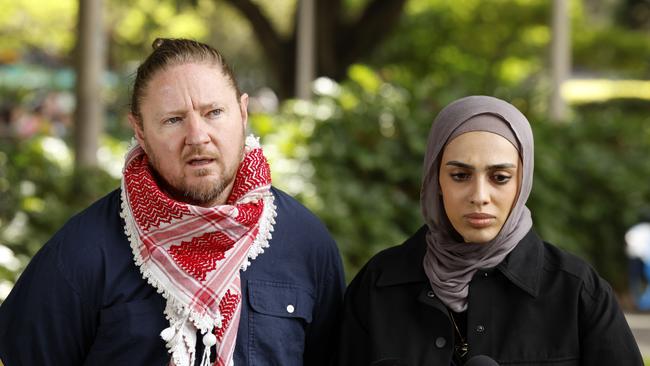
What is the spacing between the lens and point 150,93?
288cm

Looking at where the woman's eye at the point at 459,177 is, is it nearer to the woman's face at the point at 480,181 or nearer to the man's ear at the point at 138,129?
the woman's face at the point at 480,181

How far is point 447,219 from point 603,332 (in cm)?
51

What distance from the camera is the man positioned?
2.85m

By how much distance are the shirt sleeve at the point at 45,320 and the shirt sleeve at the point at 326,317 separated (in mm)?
658

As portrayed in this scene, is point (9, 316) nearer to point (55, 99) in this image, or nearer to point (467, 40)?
point (467, 40)

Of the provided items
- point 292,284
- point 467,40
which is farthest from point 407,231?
point 467,40

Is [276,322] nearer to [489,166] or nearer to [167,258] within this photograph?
[167,258]

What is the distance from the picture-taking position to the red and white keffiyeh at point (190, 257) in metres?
2.84

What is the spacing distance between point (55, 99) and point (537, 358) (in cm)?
2290

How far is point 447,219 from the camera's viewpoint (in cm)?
296

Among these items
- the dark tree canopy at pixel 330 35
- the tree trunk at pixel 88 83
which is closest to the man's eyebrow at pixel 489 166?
the tree trunk at pixel 88 83

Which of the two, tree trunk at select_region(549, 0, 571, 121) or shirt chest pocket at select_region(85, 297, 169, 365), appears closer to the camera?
shirt chest pocket at select_region(85, 297, 169, 365)

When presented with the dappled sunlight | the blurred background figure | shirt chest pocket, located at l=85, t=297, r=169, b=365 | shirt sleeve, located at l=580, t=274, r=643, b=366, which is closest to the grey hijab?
shirt sleeve, located at l=580, t=274, r=643, b=366

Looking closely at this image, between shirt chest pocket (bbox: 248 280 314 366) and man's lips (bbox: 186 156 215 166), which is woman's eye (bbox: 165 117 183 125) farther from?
shirt chest pocket (bbox: 248 280 314 366)
